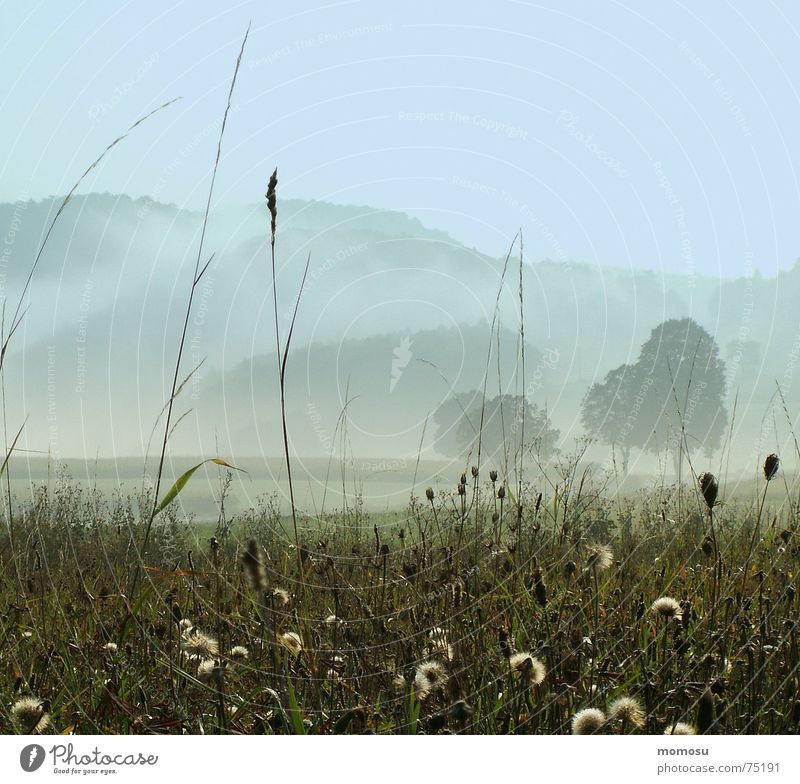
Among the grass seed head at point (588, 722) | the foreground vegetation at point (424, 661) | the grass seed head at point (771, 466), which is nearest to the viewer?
the grass seed head at point (588, 722)

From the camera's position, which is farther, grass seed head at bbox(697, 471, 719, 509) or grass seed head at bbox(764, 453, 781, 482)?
grass seed head at bbox(764, 453, 781, 482)

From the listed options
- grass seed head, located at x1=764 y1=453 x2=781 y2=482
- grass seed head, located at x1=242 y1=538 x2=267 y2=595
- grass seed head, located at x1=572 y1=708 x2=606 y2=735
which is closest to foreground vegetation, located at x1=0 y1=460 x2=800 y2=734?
grass seed head, located at x1=572 y1=708 x2=606 y2=735

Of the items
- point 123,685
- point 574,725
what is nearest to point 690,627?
point 574,725

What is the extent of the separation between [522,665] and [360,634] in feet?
2.69

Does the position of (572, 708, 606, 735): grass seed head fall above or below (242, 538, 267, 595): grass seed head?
below

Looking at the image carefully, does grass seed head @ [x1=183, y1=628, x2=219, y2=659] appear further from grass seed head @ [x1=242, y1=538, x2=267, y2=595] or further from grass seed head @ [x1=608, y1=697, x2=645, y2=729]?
grass seed head @ [x1=242, y1=538, x2=267, y2=595]

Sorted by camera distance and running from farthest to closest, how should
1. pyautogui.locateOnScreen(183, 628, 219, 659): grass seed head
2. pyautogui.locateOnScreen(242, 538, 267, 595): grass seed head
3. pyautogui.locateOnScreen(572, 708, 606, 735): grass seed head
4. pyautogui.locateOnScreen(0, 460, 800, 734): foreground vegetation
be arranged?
1. pyautogui.locateOnScreen(183, 628, 219, 659): grass seed head
2. pyautogui.locateOnScreen(0, 460, 800, 734): foreground vegetation
3. pyautogui.locateOnScreen(572, 708, 606, 735): grass seed head
4. pyautogui.locateOnScreen(242, 538, 267, 595): grass seed head

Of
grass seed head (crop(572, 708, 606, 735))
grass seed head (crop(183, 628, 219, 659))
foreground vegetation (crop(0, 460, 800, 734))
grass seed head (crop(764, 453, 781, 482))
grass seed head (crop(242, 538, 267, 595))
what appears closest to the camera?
grass seed head (crop(242, 538, 267, 595))
